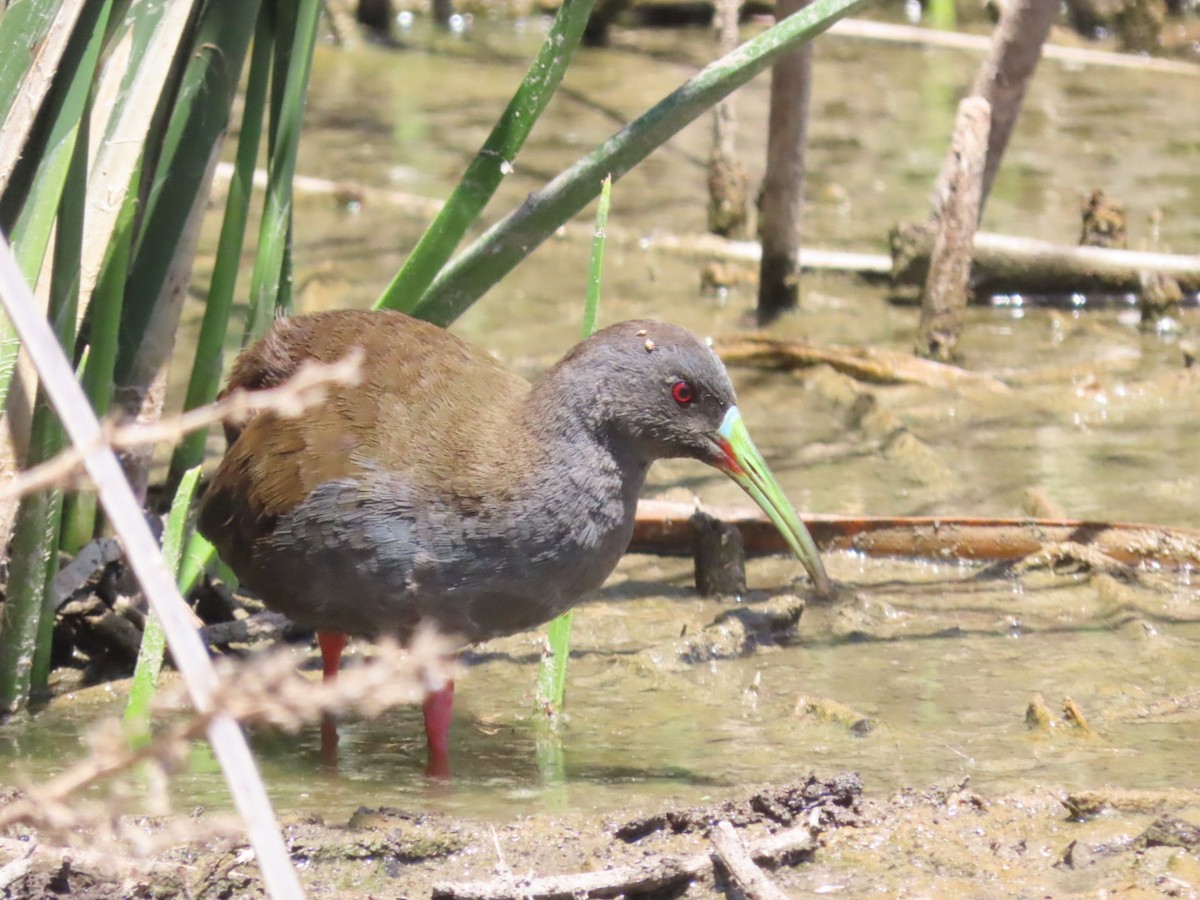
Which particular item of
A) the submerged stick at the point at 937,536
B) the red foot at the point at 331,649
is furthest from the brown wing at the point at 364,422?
the submerged stick at the point at 937,536

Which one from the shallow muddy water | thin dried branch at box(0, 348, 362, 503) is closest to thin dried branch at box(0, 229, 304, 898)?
thin dried branch at box(0, 348, 362, 503)

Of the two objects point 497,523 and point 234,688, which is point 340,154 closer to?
point 497,523

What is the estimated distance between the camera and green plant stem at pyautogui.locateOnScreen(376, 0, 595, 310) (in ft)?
12.4

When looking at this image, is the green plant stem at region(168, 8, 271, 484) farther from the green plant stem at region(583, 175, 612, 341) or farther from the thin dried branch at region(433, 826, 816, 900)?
the thin dried branch at region(433, 826, 816, 900)

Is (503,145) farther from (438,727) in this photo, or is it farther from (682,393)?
(438,727)

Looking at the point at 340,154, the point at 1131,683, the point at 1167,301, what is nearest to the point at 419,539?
the point at 1131,683

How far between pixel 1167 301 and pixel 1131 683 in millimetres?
3132

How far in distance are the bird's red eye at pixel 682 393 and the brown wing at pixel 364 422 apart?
0.37 meters

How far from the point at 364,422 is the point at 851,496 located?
84.5 inches

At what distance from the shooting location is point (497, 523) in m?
3.30

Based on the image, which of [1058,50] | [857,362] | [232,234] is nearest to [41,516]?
[232,234]

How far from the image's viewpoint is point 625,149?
12.1 ft

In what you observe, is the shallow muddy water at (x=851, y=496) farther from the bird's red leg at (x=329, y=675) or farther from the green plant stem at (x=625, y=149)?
the green plant stem at (x=625, y=149)

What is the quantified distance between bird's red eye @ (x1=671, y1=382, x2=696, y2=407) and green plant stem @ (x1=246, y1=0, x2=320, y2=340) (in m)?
1.17
